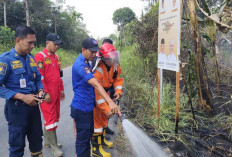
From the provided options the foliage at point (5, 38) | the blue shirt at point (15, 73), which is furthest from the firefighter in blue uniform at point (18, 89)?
the foliage at point (5, 38)

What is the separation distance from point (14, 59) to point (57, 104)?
1271mm

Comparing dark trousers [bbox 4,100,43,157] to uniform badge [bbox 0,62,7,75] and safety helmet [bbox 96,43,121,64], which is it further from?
safety helmet [bbox 96,43,121,64]

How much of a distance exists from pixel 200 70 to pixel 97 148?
2501 mm

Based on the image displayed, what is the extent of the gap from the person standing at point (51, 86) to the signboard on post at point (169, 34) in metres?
1.87

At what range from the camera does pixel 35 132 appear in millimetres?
2572

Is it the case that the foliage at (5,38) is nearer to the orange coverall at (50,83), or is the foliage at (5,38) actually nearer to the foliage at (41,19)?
the foliage at (41,19)

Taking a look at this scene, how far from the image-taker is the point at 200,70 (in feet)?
12.8

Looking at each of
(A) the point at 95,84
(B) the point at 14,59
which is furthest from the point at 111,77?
(B) the point at 14,59

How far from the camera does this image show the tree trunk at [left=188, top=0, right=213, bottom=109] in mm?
3605

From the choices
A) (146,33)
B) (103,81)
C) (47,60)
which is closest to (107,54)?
(103,81)

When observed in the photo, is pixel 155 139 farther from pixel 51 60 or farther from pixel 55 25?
pixel 55 25

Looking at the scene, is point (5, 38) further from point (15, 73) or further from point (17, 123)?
point (17, 123)

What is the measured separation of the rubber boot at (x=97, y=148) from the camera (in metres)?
3.14

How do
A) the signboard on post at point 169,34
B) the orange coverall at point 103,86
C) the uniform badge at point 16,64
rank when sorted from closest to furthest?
the uniform badge at point 16,64, the orange coverall at point 103,86, the signboard on post at point 169,34
